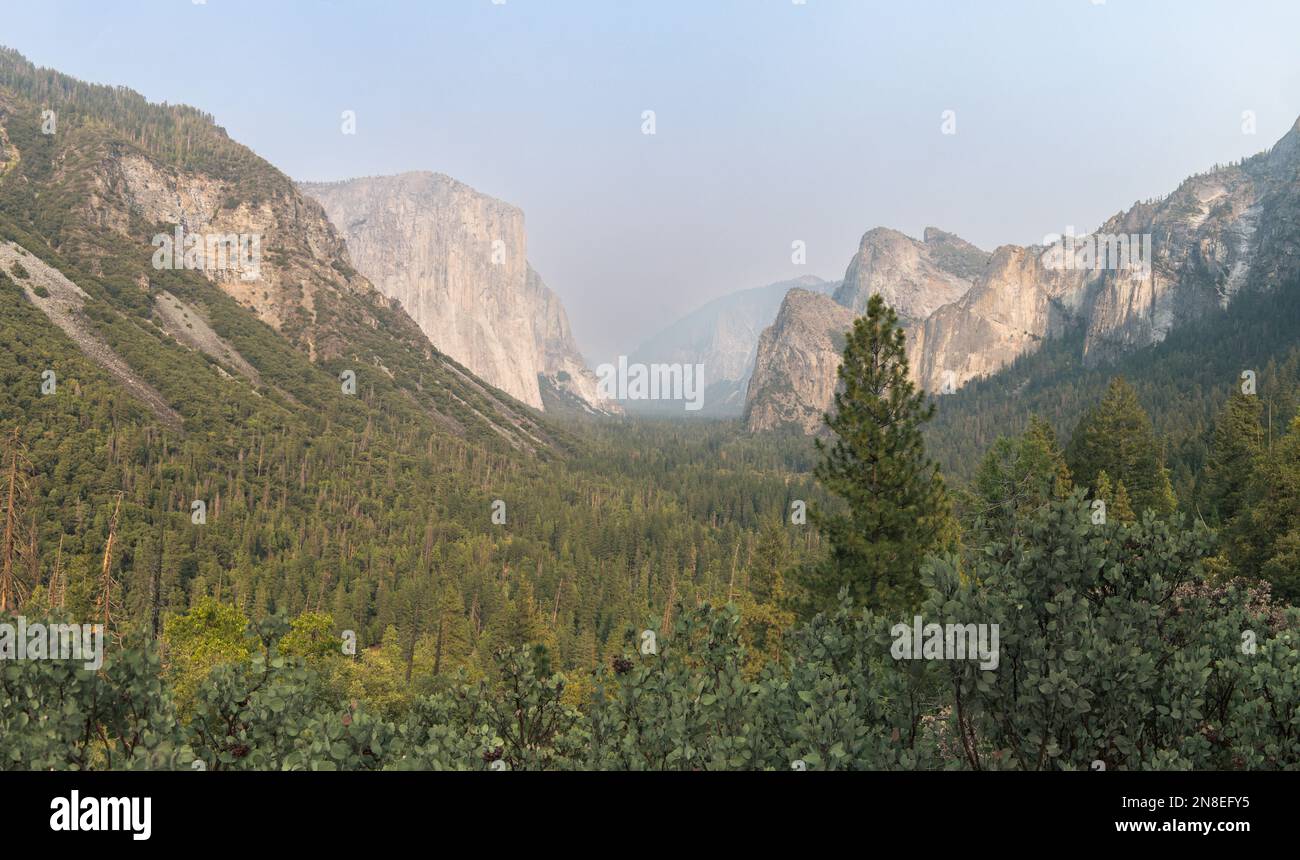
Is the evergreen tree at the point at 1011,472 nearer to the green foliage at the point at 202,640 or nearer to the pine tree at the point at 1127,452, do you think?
the pine tree at the point at 1127,452

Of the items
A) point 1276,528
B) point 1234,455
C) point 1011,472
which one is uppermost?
point 1234,455

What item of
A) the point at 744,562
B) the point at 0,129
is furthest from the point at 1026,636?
the point at 0,129

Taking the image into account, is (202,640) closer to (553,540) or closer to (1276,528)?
(1276,528)

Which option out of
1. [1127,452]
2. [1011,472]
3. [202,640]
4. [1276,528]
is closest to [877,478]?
[1011,472]

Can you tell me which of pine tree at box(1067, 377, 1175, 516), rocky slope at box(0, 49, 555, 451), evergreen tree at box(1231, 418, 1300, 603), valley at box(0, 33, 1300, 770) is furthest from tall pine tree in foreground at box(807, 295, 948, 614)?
rocky slope at box(0, 49, 555, 451)

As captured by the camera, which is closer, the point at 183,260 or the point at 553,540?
the point at 553,540

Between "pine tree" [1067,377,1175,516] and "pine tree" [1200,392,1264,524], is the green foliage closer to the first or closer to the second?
"pine tree" [1067,377,1175,516]
